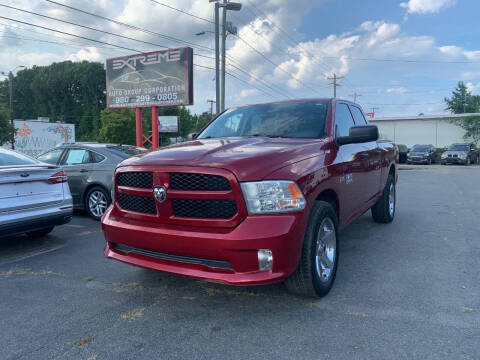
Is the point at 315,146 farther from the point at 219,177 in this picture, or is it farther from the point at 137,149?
the point at 137,149

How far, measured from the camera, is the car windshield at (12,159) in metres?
5.43

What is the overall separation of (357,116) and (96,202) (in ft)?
16.0

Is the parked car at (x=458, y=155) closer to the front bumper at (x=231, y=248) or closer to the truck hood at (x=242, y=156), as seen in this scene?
the truck hood at (x=242, y=156)

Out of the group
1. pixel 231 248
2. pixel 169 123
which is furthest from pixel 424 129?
pixel 231 248

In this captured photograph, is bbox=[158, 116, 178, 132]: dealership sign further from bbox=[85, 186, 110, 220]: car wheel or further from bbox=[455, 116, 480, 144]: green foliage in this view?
bbox=[85, 186, 110, 220]: car wheel

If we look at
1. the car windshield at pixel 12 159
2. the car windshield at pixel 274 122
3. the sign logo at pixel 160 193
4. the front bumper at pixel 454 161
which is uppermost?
the car windshield at pixel 274 122

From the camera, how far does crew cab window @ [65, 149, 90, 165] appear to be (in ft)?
24.6

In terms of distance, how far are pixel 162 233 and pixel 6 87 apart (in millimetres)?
84303

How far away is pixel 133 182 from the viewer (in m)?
3.39

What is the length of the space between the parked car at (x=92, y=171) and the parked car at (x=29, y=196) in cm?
139

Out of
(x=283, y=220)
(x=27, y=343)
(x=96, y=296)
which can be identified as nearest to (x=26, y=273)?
(x=96, y=296)

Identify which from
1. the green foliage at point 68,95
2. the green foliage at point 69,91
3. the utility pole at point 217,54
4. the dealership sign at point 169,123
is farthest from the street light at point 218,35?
the green foliage at point 69,91

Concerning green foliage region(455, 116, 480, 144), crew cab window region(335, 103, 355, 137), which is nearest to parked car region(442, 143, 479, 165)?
green foliage region(455, 116, 480, 144)

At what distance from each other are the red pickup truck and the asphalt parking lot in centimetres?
38
